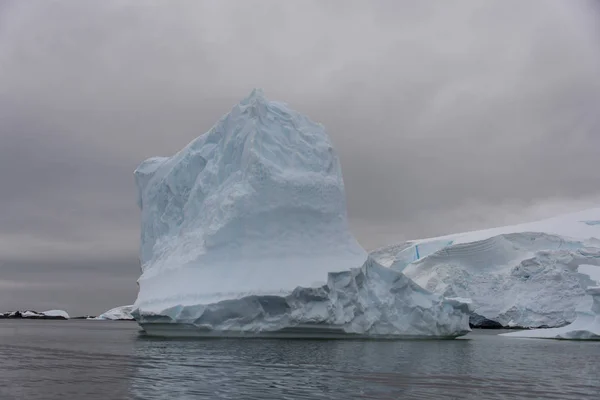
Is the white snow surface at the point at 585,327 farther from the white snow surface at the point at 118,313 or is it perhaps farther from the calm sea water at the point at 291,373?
the white snow surface at the point at 118,313

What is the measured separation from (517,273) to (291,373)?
105 ft

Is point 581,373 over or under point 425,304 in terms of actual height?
under

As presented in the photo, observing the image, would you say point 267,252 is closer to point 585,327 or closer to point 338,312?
point 338,312

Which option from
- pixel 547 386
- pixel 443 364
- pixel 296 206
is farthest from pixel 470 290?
pixel 547 386

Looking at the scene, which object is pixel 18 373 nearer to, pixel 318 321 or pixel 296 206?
pixel 318 321

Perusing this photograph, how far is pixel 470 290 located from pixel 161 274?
25185mm

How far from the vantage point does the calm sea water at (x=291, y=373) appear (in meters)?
9.32

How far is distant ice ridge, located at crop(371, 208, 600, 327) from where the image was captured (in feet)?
125

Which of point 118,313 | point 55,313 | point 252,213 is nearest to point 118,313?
point 118,313

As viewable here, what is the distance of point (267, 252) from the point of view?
68.0 ft

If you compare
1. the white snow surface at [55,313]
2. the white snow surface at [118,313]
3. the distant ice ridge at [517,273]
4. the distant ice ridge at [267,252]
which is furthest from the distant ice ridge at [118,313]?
the distant ice ridge at [267,252]

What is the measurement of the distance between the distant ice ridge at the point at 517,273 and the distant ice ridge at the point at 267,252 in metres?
16.9

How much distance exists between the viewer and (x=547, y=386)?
10.7 meters

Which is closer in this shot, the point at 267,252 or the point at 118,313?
the point at 267,252
